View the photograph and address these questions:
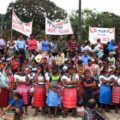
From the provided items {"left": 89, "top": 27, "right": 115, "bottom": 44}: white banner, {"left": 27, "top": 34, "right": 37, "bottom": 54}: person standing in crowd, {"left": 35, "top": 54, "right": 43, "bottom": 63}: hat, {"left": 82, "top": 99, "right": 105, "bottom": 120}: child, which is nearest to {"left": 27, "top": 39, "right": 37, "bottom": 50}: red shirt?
{"left": 27, "top": 34, "right": 37, "bottom": 54}: person standing in crowd

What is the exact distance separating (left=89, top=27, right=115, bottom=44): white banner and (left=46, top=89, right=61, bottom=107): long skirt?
7.83 meters

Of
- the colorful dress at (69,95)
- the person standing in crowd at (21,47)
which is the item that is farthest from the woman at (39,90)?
the person standing in crowd at (21,47)

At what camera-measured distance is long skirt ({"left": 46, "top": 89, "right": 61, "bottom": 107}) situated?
13.3 m

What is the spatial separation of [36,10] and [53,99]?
165ft

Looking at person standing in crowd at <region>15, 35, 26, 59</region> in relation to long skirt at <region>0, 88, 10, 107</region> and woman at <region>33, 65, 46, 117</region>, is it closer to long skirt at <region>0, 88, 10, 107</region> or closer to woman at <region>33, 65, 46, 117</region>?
woman at <region>33, 65, 46, 117</region>

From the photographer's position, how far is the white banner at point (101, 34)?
20.9 meters

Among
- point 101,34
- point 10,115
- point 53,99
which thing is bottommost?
point 10,115

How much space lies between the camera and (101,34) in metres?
20.9

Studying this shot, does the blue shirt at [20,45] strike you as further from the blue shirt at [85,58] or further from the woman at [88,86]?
the woman at [88,86]

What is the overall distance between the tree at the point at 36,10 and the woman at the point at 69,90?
46.1 meters

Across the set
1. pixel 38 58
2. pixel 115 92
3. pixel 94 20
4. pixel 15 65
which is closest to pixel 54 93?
pixel 115 92

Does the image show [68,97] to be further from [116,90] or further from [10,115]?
[10,115]

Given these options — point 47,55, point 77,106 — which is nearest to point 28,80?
point 77,106

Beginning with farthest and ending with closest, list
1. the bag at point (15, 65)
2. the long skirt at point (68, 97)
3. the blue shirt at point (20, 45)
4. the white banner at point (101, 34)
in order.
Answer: the white banner at point (101, 34), the blue shirt at point (20, 45), the bag at point (15, 65), the long skirt at point (68, 97)
